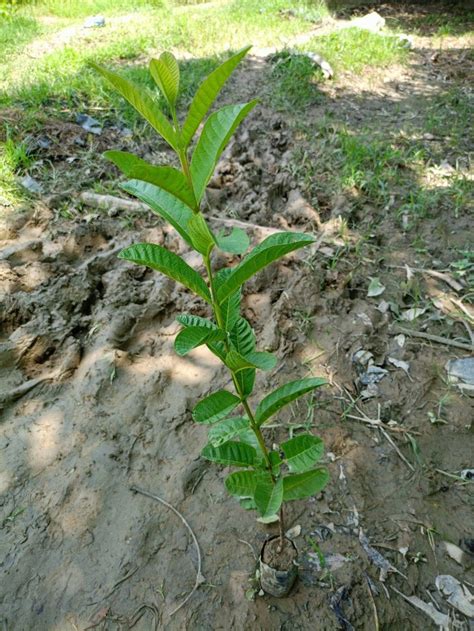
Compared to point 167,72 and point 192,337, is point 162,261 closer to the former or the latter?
point 192,337

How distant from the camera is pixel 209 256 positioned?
1.05 meters

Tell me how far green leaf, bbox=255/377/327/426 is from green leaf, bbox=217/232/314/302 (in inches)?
12.4

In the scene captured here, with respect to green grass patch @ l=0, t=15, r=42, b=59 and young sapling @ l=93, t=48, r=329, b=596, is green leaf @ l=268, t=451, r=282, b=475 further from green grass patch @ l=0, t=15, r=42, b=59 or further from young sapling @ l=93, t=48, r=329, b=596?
green grass patch @ l=0, t=15, r=42, b=59

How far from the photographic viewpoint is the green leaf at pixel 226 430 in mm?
1218

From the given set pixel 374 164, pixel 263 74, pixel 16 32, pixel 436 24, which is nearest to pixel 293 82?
pixel 263 74

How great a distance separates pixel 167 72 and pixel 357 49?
5552 millimetres

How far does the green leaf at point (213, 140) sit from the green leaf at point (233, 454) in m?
0.65

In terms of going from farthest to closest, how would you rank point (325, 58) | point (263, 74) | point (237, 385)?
1. point (325, 58)
2. point (263, 74)
3. point (237, 385)

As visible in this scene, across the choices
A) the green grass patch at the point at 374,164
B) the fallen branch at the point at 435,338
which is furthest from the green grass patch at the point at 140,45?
the fallen branch at the point at 435,338

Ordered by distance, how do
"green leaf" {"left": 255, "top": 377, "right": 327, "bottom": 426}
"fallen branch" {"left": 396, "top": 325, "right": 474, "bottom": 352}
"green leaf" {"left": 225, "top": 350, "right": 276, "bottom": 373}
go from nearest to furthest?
"green leaf" {"left": 225, "top": 350, "right": 276, "bottom": 373} < "green leaf" {"left": 255, "top": 377, "right": 327, "bottom": 426} < "fallen branch" {"left": 396, "top": 325, "right": 474, "bottom": 352}

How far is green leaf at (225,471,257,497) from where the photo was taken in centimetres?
125

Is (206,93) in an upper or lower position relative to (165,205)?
upper

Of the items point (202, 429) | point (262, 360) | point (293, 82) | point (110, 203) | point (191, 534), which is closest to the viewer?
point (262, 360)

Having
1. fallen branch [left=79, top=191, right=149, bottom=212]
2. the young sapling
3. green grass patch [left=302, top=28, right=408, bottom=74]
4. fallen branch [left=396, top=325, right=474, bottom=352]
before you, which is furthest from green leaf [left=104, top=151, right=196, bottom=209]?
green grass patch [left=302, top=28, right=408, bottom=74]
